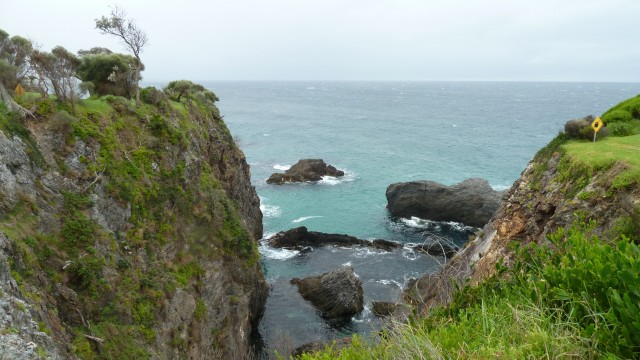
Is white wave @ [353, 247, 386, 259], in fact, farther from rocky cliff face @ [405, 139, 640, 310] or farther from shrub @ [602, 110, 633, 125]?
shrub @ [602, 110, 633, 125]

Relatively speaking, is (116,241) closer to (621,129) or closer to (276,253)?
(276,253)

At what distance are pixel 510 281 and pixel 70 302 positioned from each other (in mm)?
15064

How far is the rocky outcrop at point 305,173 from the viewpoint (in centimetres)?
6406

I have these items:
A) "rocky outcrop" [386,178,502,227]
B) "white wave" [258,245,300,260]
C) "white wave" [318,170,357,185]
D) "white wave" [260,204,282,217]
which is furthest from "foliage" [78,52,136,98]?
"white wave" [318,170,357,185]

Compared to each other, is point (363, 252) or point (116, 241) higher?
point (116, 241)

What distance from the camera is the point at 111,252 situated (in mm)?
17516

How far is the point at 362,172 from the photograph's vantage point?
70.5m

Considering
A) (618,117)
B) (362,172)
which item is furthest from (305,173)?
(618,117)

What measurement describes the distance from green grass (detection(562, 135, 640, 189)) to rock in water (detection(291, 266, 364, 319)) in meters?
18.7

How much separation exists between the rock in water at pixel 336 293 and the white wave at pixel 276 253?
23.6 ft

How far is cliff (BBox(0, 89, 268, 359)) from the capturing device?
14188 millimetres

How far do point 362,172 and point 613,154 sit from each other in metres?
54.3

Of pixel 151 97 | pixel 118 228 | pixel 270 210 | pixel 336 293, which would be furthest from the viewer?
pixel 270 210

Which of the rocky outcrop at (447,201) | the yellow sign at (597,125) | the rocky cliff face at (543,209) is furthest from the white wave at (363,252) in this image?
the yellow sign at (597,125)
